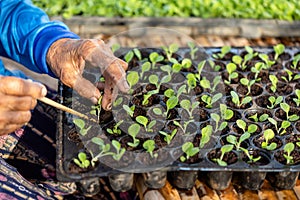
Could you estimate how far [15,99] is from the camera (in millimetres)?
1153

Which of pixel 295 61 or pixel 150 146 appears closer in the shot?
pixel 150 146

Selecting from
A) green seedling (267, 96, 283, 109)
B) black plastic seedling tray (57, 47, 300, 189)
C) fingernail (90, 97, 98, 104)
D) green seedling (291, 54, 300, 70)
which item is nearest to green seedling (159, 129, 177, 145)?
black plastic seedling tray (57, 47, 300, 189)

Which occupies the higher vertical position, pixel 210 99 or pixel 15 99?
pixel 15 99

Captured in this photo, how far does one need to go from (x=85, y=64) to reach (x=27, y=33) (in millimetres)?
217

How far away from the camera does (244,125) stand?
1472 millimetres

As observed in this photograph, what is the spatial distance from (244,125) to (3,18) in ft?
2.54

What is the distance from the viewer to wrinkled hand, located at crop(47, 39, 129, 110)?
1.43m

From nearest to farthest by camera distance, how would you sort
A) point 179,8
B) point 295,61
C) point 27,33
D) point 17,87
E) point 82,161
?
point 17,87, point 82,161, point 27,33, point 295,61, point 179,8

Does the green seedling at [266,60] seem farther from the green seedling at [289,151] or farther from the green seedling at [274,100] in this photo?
the green seedling at [289,151]

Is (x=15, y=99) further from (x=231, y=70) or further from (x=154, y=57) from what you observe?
(x=231, y=70)

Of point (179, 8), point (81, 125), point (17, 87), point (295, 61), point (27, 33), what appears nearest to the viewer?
point (17, 87)

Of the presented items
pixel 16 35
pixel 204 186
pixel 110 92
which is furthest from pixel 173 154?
pixel 16 35

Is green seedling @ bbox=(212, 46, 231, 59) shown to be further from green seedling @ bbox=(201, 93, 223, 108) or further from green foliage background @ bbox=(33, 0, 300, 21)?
green foliage background @ bbox=(33, 0, 300, 21)

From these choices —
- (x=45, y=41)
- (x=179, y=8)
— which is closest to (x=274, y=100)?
(x=45, y=41)
